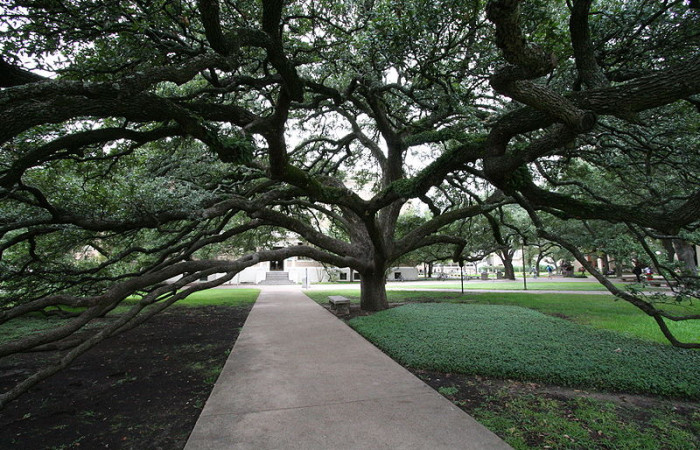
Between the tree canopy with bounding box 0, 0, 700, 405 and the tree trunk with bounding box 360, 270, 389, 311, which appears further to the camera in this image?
the tree trunk with bounding box 360, 270, 389, 311

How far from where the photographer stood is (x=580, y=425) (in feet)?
10.9

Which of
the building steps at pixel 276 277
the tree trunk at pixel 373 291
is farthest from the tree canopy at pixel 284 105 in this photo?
the building steps at pixel 276 277

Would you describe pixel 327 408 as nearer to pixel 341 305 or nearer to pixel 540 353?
pixel 540 353

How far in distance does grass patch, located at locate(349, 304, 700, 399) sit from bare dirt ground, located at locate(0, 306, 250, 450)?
331 cm

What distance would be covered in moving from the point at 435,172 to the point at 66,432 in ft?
19.4

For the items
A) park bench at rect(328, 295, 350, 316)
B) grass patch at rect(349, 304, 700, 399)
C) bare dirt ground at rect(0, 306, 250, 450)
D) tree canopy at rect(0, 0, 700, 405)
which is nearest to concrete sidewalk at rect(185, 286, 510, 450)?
bare dirt ground at rect(0, 306, 250, 450)

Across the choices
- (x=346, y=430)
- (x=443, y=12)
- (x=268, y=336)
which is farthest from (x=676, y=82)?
(x=268, y=336)

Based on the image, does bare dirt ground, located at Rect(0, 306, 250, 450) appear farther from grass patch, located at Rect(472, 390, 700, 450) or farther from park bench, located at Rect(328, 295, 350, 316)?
park bench, located at Rect(328, 295, 350, 316)

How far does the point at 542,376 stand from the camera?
4660 millimetres

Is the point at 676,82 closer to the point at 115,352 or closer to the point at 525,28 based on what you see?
the point at 525,28

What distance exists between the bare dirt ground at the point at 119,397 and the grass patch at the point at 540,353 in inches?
130

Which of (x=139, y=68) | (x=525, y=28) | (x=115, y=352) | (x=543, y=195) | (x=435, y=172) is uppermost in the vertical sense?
(x=525, y=28)

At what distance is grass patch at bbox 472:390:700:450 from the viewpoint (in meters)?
2.99

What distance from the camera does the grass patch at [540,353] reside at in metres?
4.48
